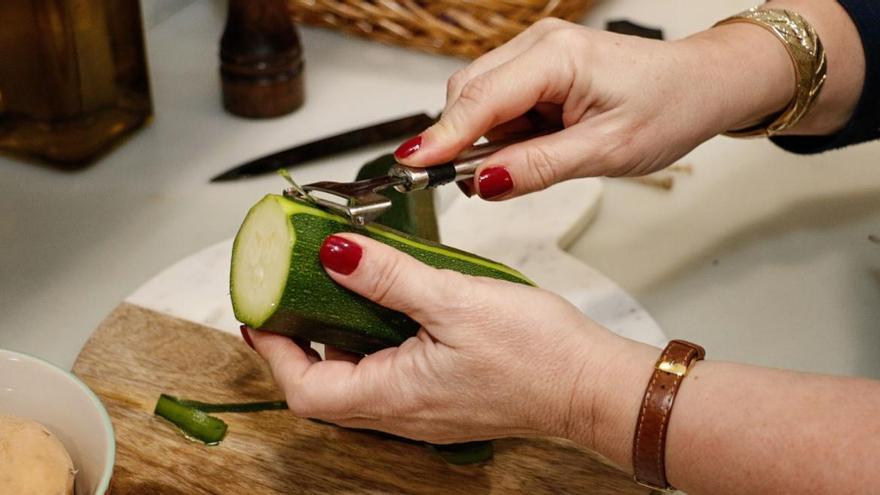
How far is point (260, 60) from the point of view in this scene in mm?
1619

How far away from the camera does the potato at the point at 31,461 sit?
0.79 metres

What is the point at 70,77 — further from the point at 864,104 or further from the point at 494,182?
the point at 864,104

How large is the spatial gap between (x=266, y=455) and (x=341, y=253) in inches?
12.0

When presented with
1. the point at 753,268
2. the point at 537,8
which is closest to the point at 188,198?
the point at 537,8

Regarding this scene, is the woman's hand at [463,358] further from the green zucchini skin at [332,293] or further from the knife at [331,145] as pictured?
the knife at [331,145]

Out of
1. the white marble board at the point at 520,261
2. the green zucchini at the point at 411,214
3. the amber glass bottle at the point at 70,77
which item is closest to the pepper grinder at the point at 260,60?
the amber glass bottle at the point at 70,77

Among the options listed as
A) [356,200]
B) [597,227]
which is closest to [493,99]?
[356,200]

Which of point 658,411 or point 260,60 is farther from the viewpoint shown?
point 260,60

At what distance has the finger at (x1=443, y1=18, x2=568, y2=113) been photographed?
113cm

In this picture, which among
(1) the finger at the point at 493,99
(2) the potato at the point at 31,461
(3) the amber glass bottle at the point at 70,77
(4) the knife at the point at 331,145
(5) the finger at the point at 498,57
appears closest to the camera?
(2) the potato at the point at 31,461

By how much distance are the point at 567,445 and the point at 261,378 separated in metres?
0.36

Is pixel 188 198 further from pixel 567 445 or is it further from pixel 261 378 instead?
pixel 567 445

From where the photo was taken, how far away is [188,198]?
1.53m

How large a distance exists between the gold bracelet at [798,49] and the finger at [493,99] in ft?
0.97
